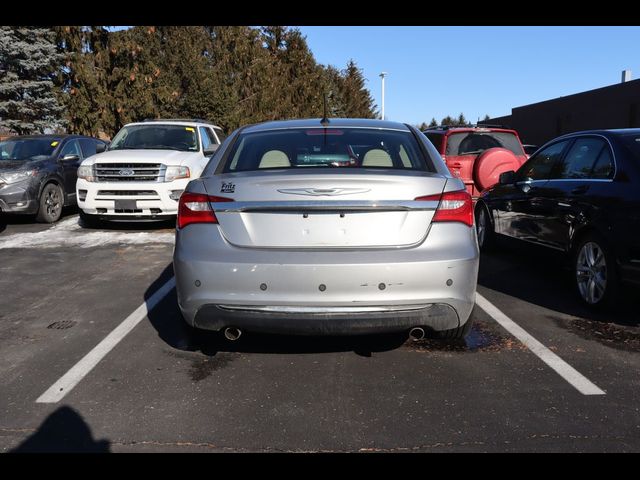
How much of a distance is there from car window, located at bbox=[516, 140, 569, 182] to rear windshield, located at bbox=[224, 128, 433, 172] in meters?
2.68

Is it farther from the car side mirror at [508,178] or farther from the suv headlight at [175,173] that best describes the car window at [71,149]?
the car side mirror at [508,178]

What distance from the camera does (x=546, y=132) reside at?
1252 inches

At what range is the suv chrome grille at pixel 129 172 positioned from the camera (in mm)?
9383

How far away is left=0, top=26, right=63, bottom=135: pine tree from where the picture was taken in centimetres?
2183

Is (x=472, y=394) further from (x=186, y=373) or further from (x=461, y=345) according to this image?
(x=186, y=373)

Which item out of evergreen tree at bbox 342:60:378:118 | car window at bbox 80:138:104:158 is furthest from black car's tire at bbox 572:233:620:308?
evergreen tree at bbox 342:60:378:118

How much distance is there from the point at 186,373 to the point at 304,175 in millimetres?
1554

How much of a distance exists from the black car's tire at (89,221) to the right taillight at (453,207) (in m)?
8.12

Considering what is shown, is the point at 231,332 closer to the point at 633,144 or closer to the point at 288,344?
the point at 288,344

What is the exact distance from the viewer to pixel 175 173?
31.0 feet

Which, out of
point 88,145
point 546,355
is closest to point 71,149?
point 88,145

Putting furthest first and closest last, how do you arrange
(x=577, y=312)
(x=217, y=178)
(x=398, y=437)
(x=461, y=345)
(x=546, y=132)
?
(x=546, y=132), (x=577, y=312), (x=461, y=345), (x=217, y=178), (x=398, y=437)

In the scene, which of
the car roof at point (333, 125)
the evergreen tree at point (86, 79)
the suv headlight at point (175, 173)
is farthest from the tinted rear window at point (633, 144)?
the evergreen tree at point (86, 79)
